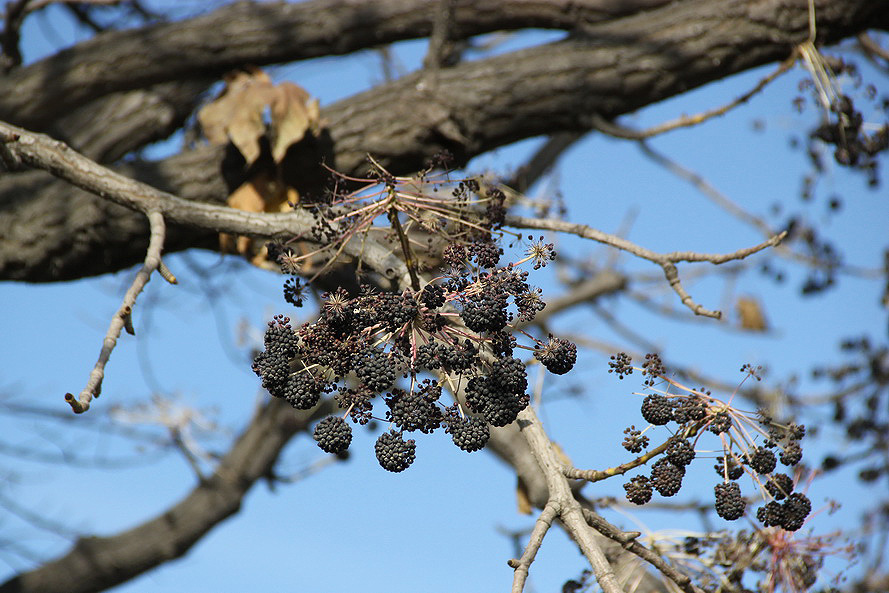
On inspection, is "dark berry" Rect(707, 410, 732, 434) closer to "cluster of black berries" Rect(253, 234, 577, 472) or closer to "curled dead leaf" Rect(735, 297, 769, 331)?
"cluster of black berries" Rect(253, 234, 577, 472)

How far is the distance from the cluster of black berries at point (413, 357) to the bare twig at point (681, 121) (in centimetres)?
206

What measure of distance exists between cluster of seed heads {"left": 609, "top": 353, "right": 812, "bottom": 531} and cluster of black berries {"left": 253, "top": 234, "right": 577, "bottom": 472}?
267 mm

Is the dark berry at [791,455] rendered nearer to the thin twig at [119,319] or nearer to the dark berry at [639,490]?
the dark berry at [639,490]

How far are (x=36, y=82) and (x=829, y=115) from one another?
394cm

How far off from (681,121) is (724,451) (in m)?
2.06

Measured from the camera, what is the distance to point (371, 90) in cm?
423

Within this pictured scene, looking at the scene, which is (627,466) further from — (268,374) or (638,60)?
(638,60)

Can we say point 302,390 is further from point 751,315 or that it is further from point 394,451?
point 751,315

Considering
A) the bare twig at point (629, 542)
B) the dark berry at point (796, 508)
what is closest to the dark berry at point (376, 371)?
the bare twig at point (629, 542)

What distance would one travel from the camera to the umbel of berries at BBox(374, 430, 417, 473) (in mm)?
1865

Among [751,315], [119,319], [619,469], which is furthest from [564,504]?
[751,315]

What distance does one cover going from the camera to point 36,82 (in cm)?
454

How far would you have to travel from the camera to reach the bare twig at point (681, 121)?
3617 millimetres

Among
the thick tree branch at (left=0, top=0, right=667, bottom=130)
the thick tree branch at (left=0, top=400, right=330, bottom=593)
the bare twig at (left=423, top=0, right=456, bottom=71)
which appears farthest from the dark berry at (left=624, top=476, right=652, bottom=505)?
the thick tree branch at (left=0, top=400, right=330, bottom=593)
